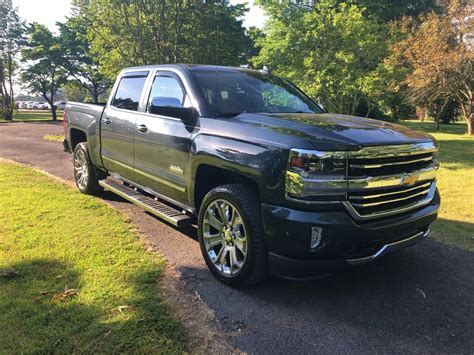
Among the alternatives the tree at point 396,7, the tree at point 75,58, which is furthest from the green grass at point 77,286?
the tree at point 75,58

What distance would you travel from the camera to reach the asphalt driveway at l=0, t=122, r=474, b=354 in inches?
113

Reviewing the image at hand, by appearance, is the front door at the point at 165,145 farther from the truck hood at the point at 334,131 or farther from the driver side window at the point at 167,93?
the truck hood at the point at 334,131

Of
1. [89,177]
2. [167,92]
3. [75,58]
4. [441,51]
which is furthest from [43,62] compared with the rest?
[167,92]

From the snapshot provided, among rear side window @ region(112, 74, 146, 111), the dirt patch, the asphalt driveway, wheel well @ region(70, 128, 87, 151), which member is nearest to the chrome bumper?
the asphalt driveway

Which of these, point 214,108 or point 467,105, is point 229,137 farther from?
point 467,105

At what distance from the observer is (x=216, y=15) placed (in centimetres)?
1728

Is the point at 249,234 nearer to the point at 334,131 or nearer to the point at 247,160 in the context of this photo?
the point at 247,160

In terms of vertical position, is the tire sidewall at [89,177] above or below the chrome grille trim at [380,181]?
below

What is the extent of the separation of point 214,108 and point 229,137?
618 mm

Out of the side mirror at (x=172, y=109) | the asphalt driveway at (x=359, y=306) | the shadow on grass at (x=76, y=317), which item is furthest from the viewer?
the side mirror at (x=172, y=109)

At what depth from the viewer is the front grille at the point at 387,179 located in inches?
119

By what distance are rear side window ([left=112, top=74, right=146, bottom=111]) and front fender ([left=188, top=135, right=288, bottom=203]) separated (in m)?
1.65

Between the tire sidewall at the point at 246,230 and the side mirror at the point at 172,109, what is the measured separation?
85cm

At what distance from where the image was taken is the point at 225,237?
3.68m
